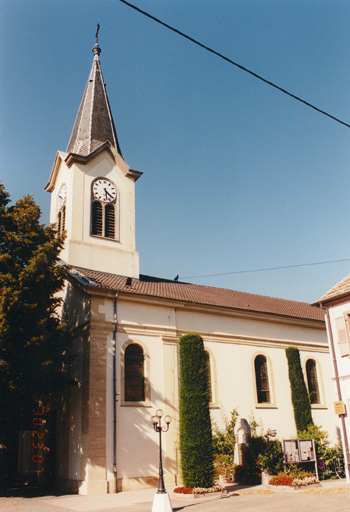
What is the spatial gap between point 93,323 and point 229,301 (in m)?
9.46

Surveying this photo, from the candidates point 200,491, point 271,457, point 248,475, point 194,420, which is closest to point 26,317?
point 194,420

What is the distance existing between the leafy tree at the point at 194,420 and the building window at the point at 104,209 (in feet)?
30.7

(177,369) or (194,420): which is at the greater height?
(177,369)

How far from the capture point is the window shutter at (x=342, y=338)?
19875 millimetres

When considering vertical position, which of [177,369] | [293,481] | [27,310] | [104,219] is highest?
[104,219]

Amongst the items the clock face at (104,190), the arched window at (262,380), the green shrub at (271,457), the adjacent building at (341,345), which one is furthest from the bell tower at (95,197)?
the green shrub at (271,457)

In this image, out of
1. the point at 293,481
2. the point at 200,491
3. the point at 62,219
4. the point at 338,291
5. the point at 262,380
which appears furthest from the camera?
the point at 62,219

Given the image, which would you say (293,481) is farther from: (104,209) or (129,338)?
(104,209)

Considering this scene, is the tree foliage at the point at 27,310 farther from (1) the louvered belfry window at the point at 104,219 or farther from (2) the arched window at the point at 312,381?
(2) the arched window at the point at 312,381

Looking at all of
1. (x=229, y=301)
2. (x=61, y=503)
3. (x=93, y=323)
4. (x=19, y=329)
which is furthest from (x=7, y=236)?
(x=229, y=301)

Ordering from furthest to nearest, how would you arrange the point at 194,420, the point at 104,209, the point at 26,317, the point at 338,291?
the point at 104,209
the point at 338,291
the point at 194,420
the point at 26,317

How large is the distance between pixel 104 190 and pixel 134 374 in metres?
11.5

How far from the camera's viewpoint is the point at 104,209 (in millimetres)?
27188

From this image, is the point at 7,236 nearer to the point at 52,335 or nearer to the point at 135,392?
the point at 52,335
